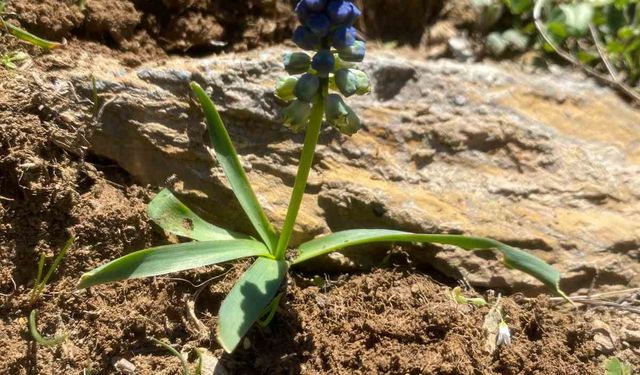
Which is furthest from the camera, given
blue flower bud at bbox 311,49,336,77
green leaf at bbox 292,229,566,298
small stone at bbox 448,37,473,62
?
small stone at bbox 448,37,473,62

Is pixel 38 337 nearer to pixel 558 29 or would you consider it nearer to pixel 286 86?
pixel 286 86

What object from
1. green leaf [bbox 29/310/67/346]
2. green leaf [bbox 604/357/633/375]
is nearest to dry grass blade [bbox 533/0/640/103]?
green leaf [bbox 604/357/633/375]

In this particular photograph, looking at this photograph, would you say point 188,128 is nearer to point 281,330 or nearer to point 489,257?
point 281,330

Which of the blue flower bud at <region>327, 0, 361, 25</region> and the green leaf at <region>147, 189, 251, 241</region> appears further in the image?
the green leaf at <region>147, 189, 251, 241</region>

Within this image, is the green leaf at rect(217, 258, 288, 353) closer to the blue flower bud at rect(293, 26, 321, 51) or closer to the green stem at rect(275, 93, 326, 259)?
the green stem at rect(275, 93, 326, 259)

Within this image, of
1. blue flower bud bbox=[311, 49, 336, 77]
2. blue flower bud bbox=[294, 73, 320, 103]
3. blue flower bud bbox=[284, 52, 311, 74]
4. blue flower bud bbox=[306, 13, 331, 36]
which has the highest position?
blue flower bud bbox=[306, 13, 331, 36]

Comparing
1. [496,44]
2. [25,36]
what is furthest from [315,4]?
[496,44]

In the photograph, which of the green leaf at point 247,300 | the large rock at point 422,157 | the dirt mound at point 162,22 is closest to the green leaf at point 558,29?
the large rock at point 422,157
